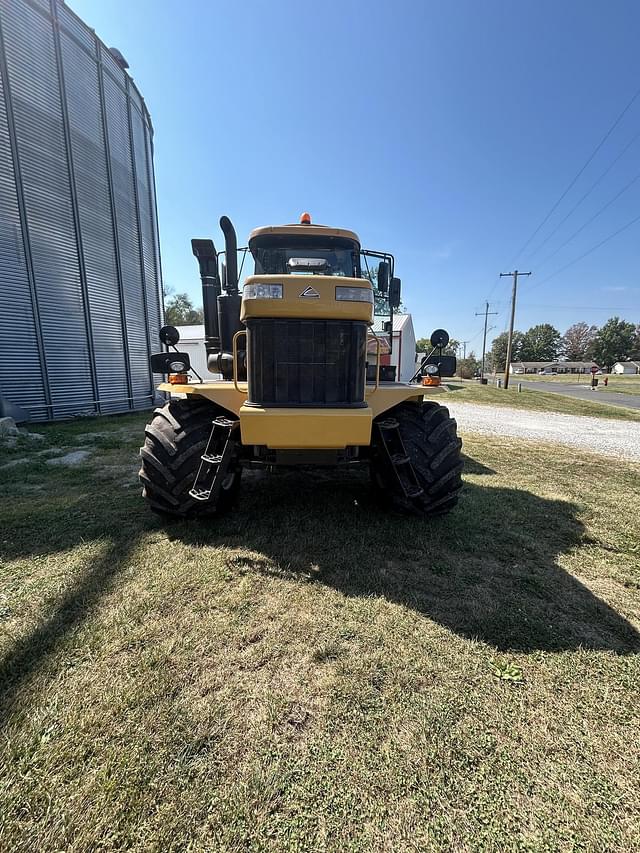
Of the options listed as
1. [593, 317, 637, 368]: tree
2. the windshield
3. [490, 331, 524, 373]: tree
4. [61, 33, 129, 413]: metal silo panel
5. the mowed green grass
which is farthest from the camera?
[490, 331, 524, 373]: tree

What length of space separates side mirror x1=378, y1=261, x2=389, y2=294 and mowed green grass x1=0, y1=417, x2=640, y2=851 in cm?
259

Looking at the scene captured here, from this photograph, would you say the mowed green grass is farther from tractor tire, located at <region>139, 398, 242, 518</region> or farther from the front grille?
the front grille

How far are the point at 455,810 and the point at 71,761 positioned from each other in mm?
1402

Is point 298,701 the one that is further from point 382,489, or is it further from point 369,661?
point 382,489

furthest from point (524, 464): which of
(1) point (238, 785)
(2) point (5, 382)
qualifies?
(2) point (5, 382)

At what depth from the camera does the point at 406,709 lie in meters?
1.69

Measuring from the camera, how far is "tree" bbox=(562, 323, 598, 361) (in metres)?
100

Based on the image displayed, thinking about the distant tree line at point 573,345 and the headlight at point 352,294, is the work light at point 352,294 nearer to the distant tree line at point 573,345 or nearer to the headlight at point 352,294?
the headlight at point 352,294

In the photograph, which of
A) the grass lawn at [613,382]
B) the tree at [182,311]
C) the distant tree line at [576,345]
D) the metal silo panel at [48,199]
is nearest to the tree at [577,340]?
the distant tree line at [576,345]

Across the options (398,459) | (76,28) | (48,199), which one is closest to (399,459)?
(398,459)

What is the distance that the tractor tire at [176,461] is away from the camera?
10.4 ft

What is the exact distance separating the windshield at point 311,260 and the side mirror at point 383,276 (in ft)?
1.16

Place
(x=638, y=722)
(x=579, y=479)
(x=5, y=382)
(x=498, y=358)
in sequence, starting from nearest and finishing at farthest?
(x=638, y=722), (x=579, y=479), (x=5, y=382), (x=498, y=358)

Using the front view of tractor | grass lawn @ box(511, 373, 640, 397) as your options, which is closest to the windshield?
the front view of tractor
